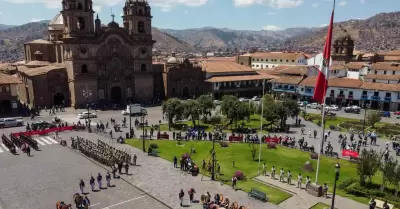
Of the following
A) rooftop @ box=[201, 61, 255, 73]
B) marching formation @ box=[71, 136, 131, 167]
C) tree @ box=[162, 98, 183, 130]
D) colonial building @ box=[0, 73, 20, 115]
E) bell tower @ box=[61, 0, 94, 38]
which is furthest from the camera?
rooftop @ box=[201, 61, 255, 73]

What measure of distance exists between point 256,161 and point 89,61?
39.1 m

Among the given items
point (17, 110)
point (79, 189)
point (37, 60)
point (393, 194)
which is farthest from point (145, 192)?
point (37, 60)

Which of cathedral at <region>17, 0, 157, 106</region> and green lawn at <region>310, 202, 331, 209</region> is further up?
cathedral at <region>17, 0, 157, 106</region>

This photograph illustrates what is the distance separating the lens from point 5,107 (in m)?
53.1

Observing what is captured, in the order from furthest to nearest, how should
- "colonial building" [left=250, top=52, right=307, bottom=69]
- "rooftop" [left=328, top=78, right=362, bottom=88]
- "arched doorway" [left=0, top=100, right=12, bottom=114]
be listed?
"colonial building" [left=250, top=52, right=307, bottom=69] < "rooftop" [left=328, top=78, right=362, bottom=88] < "arched doorway" [left=0, top=100, right=12, bottom=114]

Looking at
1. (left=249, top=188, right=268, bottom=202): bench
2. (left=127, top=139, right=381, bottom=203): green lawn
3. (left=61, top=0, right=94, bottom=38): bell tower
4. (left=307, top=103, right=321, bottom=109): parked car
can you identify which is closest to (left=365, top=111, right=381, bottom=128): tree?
(left=307, top=103, right=321, bottom=109): parked car

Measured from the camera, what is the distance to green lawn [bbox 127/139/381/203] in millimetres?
25781

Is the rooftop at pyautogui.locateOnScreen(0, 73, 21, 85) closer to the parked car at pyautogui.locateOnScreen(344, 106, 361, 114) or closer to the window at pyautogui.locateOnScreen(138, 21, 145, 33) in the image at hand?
the window at pyautogui.locateOnScreen(138, 21, 145, 33)

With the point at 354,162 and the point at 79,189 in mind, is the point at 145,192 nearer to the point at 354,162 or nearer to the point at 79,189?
the point at 79,189

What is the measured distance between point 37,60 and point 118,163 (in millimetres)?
47332

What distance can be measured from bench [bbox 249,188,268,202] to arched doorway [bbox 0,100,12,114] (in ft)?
149

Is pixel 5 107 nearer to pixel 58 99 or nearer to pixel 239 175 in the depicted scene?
pixel 58 99

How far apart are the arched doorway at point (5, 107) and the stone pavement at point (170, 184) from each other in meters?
33.2

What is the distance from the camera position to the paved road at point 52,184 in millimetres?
22547
